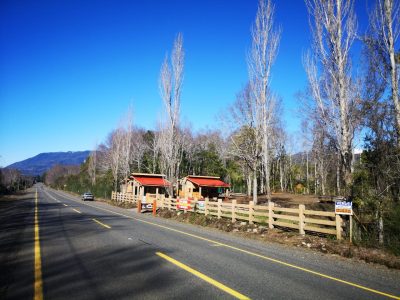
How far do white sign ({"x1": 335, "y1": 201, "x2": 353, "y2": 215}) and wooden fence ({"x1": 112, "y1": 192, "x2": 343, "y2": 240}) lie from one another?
1.31 feet

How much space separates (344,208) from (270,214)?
4.03 metres

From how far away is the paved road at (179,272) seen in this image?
5137 mm

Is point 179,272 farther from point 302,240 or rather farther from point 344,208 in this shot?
point 344,208

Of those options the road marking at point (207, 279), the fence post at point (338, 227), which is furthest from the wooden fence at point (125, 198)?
the road marking at point (207, 279)

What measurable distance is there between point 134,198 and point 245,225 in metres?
23.7

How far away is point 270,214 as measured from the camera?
13.8 meters

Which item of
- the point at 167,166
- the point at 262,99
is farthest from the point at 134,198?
the point at 262,99

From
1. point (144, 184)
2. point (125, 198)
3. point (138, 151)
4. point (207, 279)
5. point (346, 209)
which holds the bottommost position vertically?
point (125, 198)

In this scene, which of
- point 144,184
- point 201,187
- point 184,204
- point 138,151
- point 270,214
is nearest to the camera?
point 270,214

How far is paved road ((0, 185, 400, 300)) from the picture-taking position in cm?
514

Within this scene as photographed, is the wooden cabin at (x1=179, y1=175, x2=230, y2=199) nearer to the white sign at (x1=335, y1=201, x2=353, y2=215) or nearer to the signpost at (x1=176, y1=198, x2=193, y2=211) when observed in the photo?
the signpost at (x1=176, y1=198, x2=193, y2=211)

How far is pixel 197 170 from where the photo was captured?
6906 centimetres

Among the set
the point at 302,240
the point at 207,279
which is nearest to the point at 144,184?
the point at 302,240

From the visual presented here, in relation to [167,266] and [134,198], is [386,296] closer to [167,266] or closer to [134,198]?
[167,266]
